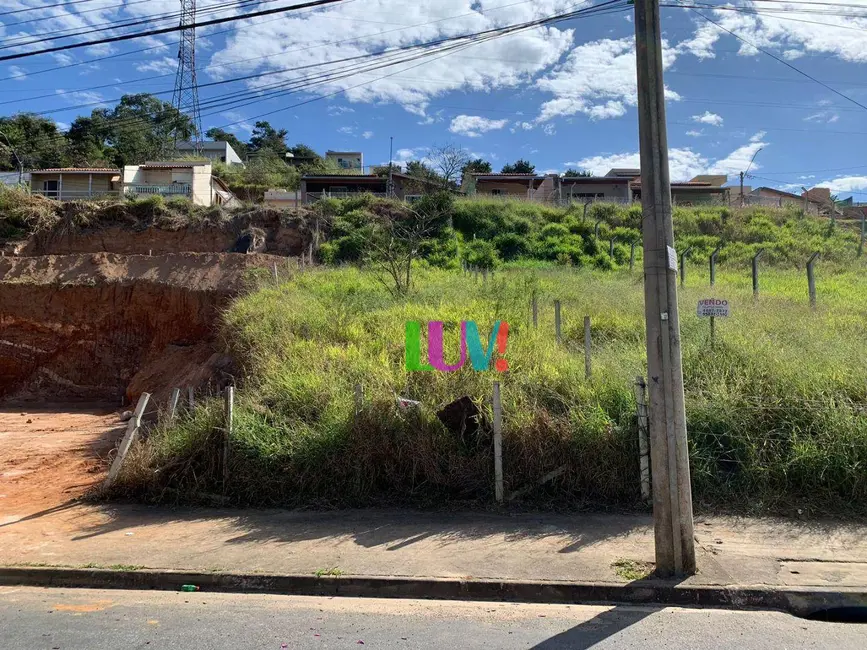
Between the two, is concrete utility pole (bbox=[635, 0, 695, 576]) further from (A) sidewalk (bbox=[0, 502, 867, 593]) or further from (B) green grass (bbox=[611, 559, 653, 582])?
(A) sidewalk (bbox=[0, 502, 867, 593])

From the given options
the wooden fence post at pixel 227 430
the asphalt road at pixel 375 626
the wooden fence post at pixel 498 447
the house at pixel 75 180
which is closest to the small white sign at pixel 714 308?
the wooden fence post at pixel 498 447

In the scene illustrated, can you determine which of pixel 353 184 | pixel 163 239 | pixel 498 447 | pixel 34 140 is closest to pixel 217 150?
pixel 34 140

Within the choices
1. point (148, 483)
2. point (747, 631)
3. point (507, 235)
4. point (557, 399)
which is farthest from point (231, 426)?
point (507, 235)

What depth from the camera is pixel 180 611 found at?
4.25 metres

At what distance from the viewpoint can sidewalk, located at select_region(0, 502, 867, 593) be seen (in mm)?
4711

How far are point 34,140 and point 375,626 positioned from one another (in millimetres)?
58733

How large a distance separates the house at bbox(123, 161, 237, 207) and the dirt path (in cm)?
2091

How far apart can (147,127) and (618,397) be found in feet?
221

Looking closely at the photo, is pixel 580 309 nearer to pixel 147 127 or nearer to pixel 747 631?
pixel 747 631

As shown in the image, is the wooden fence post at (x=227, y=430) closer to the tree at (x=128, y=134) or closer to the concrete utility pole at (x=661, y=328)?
the concrete utility pole at (x=661, y=328)

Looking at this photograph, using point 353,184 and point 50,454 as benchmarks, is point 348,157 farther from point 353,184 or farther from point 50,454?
point 50,454

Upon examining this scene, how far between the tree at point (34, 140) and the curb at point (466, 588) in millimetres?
53464

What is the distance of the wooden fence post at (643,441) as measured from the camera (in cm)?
608

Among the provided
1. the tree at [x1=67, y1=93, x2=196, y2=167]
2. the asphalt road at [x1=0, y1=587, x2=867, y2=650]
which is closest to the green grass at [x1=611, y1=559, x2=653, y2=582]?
the asphalt road at [x1=0, y1=587, x2=867, y2=650]
